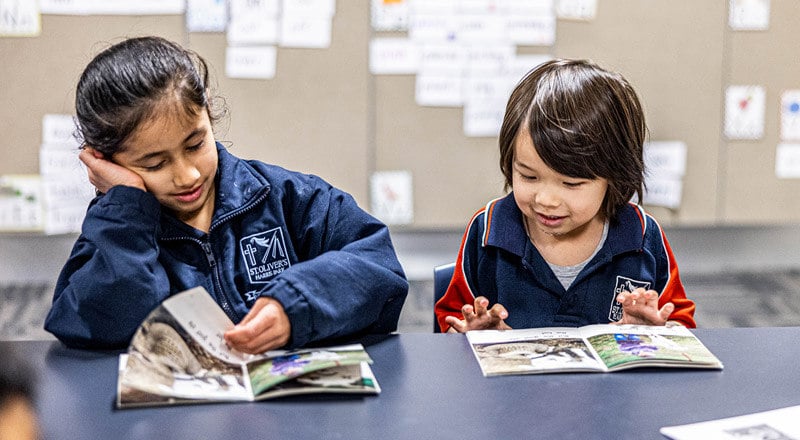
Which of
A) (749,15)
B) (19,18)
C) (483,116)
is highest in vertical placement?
(749,15)

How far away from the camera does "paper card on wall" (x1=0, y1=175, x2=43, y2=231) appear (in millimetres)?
3588

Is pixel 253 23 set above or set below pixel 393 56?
above

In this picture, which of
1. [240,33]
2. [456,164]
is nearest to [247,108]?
[240,33]

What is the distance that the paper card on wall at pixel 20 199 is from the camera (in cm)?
359

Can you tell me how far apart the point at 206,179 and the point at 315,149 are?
237cm

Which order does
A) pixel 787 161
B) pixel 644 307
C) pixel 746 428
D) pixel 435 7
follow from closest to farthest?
pixel 746 428
pixel 644 307
pixel 435 7
pixel 787 161

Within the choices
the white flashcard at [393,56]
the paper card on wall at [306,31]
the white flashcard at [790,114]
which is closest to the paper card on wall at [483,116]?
the white flashcard at [393,56]

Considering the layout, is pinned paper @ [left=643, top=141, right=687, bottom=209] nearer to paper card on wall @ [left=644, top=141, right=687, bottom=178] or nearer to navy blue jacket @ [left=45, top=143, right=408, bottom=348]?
paper card on wall @ [left=644, top=141, right=687, bottom=178]

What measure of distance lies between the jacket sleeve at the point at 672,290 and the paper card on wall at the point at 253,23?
2349mm

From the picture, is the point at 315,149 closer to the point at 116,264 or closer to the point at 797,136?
the point at 797,136

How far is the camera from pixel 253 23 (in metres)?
3.53

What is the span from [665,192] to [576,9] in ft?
2.95

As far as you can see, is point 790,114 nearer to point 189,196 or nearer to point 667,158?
point 667,158

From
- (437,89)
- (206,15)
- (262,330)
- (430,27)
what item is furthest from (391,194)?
(262,330)
